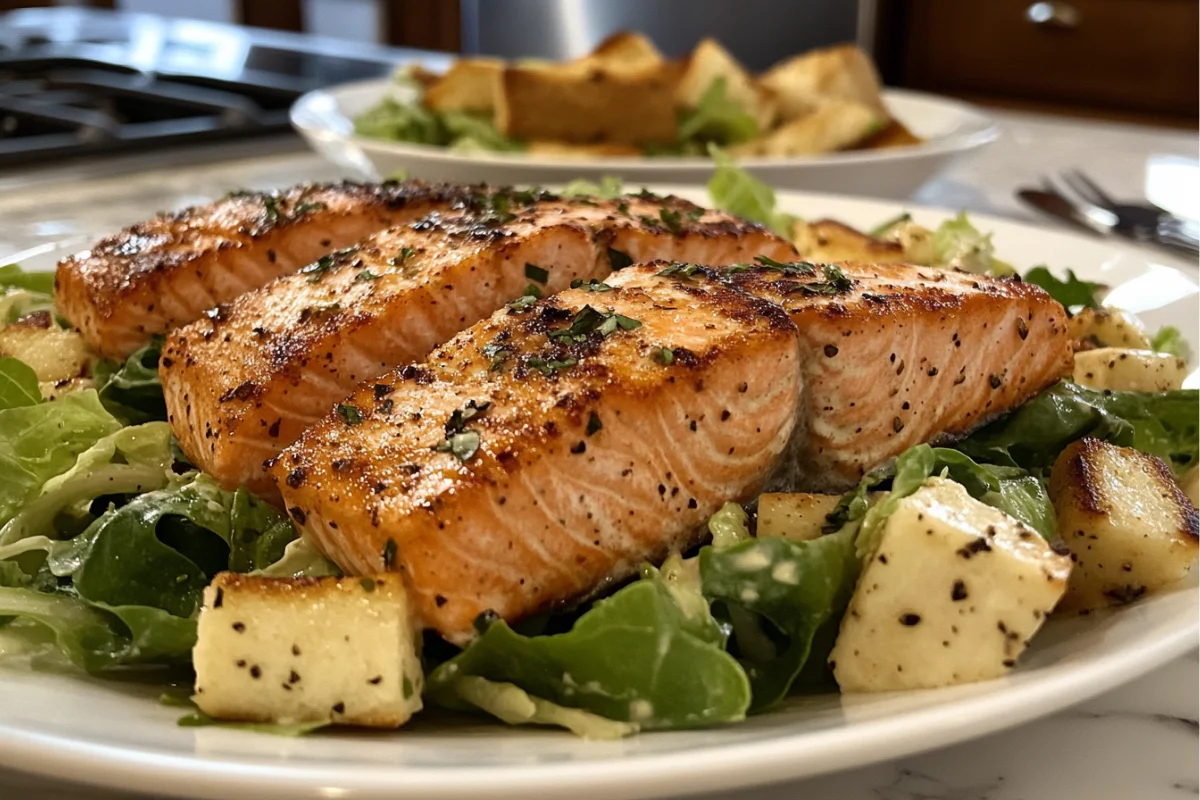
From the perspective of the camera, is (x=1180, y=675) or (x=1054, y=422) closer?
(x=1180, y=675)

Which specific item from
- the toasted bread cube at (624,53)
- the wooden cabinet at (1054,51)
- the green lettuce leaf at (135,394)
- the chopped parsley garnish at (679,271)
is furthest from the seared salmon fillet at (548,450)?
the wooden cabinet at (1054,51)

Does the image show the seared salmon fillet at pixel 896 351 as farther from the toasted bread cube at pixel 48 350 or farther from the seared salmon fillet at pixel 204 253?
the toasted bread cube at pixel 48 350

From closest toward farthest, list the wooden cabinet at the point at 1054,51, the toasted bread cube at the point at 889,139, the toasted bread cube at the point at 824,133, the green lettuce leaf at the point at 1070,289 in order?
the green lettuce leaf at the point at 1070,289 → the toasted bread cube at the point at 824,133 → the toasted bread cube at the point at 889,139 → the wooden cabinet at the point at 1054,51

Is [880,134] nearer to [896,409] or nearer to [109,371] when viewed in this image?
[896,409]

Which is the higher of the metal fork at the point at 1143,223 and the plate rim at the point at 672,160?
the plate rim at the point at 672,160

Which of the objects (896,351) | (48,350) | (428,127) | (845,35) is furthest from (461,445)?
(845,35)

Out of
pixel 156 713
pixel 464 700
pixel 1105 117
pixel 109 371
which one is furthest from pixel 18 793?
pixel 1105 117
